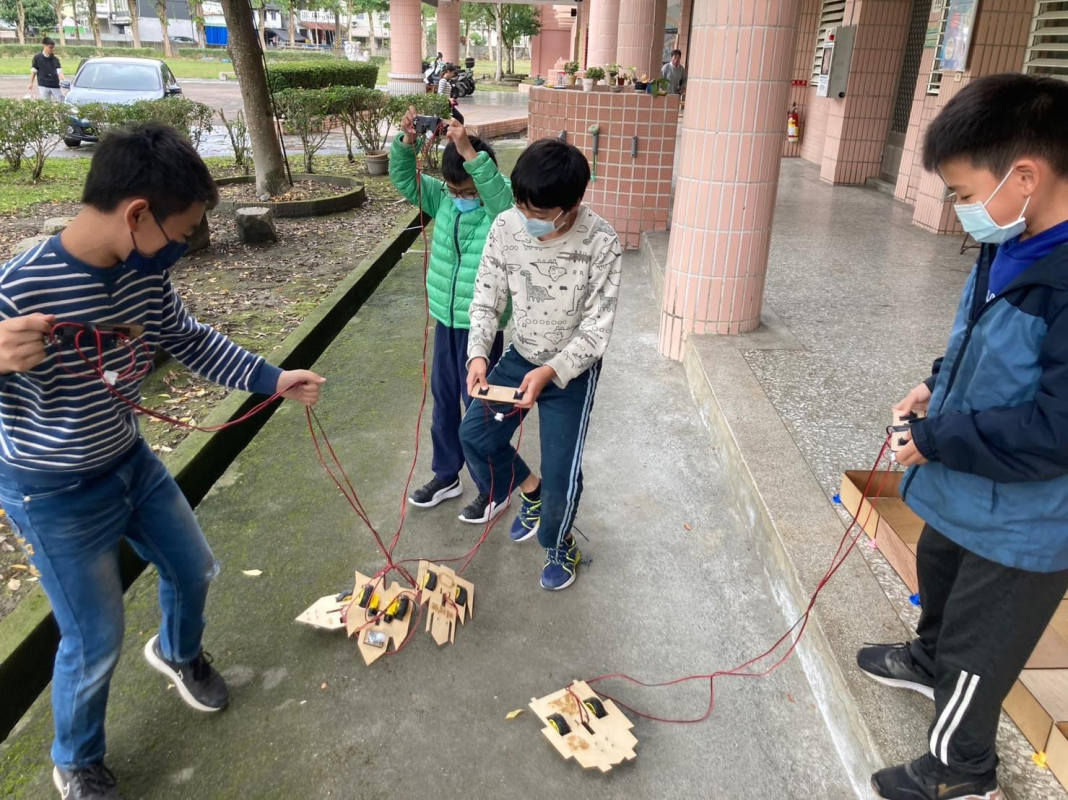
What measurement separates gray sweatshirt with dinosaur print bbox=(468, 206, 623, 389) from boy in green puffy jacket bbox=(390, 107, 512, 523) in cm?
33

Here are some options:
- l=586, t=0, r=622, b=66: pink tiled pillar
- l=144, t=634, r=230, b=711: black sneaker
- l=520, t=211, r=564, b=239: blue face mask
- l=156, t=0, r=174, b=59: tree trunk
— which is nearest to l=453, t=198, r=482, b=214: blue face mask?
l=520, t=211, r=564, b=239: blue face mask

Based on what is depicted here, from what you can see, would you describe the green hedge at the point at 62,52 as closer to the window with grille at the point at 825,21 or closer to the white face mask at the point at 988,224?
the window with grille at the point at 825,21

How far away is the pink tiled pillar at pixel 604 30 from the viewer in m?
13.4

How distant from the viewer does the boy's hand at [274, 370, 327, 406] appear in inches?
88.0

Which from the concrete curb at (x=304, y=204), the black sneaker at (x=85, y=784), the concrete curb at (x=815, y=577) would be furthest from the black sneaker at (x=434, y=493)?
the concrete curb at (x=304, y=204)

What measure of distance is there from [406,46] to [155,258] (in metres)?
23.4

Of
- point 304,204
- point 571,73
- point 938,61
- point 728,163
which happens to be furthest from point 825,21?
point 728,163

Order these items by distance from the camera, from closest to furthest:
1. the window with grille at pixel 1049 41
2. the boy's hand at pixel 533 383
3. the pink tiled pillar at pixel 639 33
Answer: the boy's hand at pixel 533 383
the window with grille at pixel 1049 41
the pink tiled pillar at pixel 639 33

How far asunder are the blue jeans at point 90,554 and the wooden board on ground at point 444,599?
87cm

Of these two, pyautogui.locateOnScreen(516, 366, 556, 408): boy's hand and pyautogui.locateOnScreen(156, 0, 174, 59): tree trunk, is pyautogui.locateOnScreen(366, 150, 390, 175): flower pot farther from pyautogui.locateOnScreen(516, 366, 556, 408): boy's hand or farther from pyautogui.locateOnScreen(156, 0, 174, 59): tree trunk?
pyautogui.locateOnScreen(156, 0, 174, 59): tree trunk

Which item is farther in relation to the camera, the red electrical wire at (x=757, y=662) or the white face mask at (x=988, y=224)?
the red electrical wire at (x=757, y=662)

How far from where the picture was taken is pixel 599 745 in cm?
214

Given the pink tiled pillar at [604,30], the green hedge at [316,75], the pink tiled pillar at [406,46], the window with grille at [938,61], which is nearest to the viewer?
the window with grille at [938,61]

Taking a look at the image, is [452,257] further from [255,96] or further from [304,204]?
[255,96]
